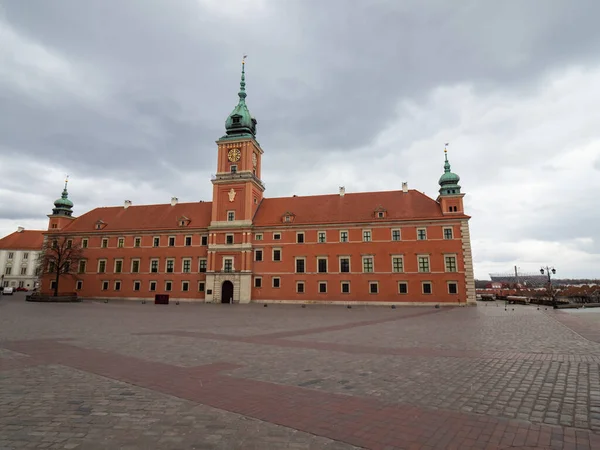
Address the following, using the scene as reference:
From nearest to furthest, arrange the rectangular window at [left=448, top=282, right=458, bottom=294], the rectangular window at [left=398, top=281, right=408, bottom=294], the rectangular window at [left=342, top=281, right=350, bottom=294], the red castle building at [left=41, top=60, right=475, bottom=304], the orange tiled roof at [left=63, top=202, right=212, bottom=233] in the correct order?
1. the rectangular window at [left=448, top=282, right=458, bottom=294]
2. the rectangular window at [left=398, top=281, right=408, bottom=294]
3. the red castle building at [left=41, top=60, right=475, bottom=304]
4. the rectangular window at [left=342, top=281, right=350, bottom=294]
5. the orange tiled roof at [left=63, top=202, right=212, bottom=233]

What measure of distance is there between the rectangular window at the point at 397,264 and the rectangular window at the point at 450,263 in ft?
16.4

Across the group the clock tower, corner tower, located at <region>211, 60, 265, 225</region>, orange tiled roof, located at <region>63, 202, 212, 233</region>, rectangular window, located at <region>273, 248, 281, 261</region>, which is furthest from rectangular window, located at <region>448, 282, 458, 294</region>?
orange tiled roof, located at <region>63, 202, 212, 233</region>

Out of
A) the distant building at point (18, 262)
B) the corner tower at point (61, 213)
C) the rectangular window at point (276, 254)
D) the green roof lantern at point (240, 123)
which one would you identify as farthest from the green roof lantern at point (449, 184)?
the distant building at point (18, 262)

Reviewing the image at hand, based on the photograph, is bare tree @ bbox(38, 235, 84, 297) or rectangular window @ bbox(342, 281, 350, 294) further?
bare tree @ bbox(38, 235, 84, 297)

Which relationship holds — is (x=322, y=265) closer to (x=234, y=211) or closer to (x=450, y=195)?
(x=234, y=211)

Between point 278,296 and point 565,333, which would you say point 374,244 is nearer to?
point 278,296

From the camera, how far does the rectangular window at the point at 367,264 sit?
4434 cm

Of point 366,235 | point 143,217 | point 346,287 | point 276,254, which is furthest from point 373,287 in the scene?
point 143,217

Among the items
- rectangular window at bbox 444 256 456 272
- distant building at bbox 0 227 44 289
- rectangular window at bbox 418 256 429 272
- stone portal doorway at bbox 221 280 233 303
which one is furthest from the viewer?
distant building at bbox 0 227 44 289

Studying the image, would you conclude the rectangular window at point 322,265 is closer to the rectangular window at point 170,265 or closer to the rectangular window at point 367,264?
the rectangular window at point 367,264

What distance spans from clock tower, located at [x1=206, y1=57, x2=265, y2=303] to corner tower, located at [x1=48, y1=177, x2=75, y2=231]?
27877 millimetres

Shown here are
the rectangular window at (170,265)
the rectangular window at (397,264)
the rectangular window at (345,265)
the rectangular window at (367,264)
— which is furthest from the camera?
the rectangular window at (170,265)

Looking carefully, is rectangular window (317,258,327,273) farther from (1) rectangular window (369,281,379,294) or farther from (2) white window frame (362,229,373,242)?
(1) rectangular window (369,281,379,294)

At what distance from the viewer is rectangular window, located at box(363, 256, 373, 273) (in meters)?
44.3
